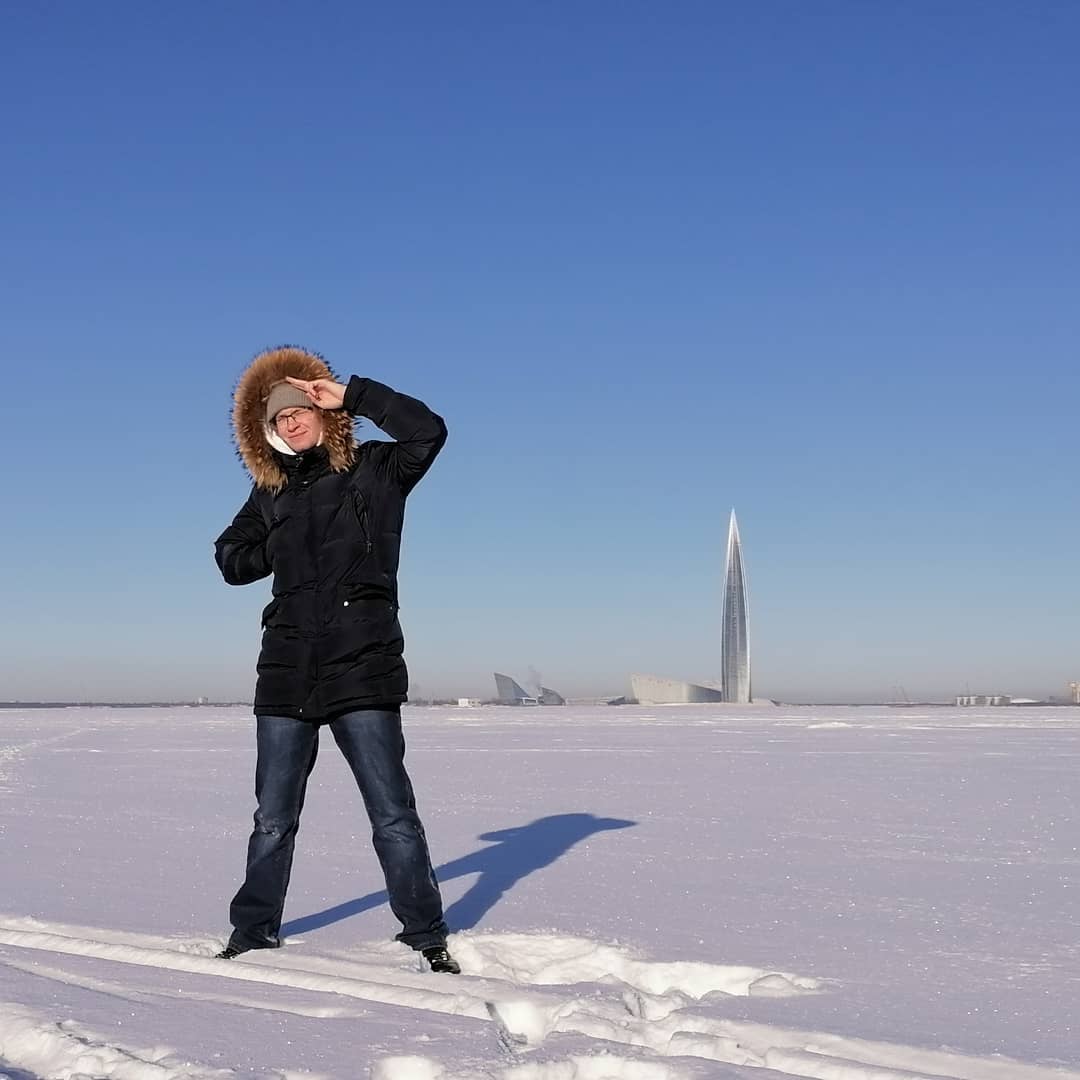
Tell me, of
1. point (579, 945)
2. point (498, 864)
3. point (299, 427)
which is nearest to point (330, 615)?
point (299, 427)

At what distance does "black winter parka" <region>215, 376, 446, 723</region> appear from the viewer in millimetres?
3455

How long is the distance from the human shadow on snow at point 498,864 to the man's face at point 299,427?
5.32 feet

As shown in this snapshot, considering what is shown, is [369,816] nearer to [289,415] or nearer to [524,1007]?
[524,1007]

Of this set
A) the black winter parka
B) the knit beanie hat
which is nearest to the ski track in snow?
the black winter parka

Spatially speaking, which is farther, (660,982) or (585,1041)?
(660,982)

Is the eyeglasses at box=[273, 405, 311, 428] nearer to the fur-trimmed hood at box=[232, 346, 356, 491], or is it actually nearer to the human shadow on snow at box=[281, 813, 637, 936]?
the fur-trimmed hood at box=[232, 346, 356, 491]

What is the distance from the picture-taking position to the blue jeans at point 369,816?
340 centimetres

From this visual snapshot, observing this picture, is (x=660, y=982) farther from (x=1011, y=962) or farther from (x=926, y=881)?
(x=926, y=881)

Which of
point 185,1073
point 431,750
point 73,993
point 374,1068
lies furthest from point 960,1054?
point 431,750

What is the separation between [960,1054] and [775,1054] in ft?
1.29

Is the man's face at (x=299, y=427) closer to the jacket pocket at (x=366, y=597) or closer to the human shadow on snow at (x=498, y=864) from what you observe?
the jacket pocket at (x=366, y=597)

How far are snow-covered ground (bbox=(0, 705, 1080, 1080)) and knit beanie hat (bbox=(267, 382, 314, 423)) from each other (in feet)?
5.43

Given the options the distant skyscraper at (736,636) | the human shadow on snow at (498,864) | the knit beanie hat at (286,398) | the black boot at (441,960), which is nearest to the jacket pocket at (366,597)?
the knit beanie hat at (286,398)

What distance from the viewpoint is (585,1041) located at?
246cm
